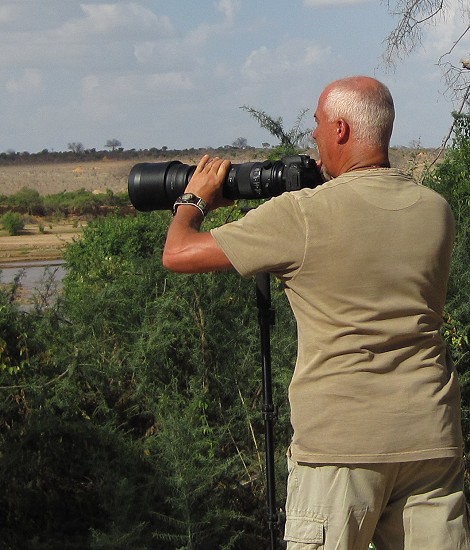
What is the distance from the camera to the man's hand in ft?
8.64

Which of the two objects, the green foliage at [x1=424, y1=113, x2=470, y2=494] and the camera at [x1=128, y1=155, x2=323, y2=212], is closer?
the camera at [x1=128, y1=155, x2=323, y2=212]

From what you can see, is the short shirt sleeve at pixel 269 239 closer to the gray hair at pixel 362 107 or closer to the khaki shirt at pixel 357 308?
the khaki shirt at pixel 357 308

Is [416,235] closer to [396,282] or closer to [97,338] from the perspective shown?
[396,282]

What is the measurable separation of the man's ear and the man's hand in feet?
1.37

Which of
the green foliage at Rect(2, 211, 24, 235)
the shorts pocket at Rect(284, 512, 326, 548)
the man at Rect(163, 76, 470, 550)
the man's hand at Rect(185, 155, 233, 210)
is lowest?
the green foliage at Rect(2, 211, 24, 235)

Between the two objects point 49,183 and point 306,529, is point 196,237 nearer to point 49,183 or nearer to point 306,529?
point 306,529

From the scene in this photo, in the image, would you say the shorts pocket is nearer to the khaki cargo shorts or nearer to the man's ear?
the khaki cargo shorts

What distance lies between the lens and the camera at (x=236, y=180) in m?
2.72

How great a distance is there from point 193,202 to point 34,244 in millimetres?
20385

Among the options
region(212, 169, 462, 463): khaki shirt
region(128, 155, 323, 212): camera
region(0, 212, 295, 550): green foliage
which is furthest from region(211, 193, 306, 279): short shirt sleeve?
region(0, 212, 295, 550): green foliage

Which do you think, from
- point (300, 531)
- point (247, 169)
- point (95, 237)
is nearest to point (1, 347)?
point (247, 169)

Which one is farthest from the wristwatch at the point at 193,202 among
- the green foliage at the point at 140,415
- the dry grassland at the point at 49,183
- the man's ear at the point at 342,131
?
the dry grassland at the point at 49,183

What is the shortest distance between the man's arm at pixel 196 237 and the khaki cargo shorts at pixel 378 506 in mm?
559

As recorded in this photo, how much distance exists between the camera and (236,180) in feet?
8.93
